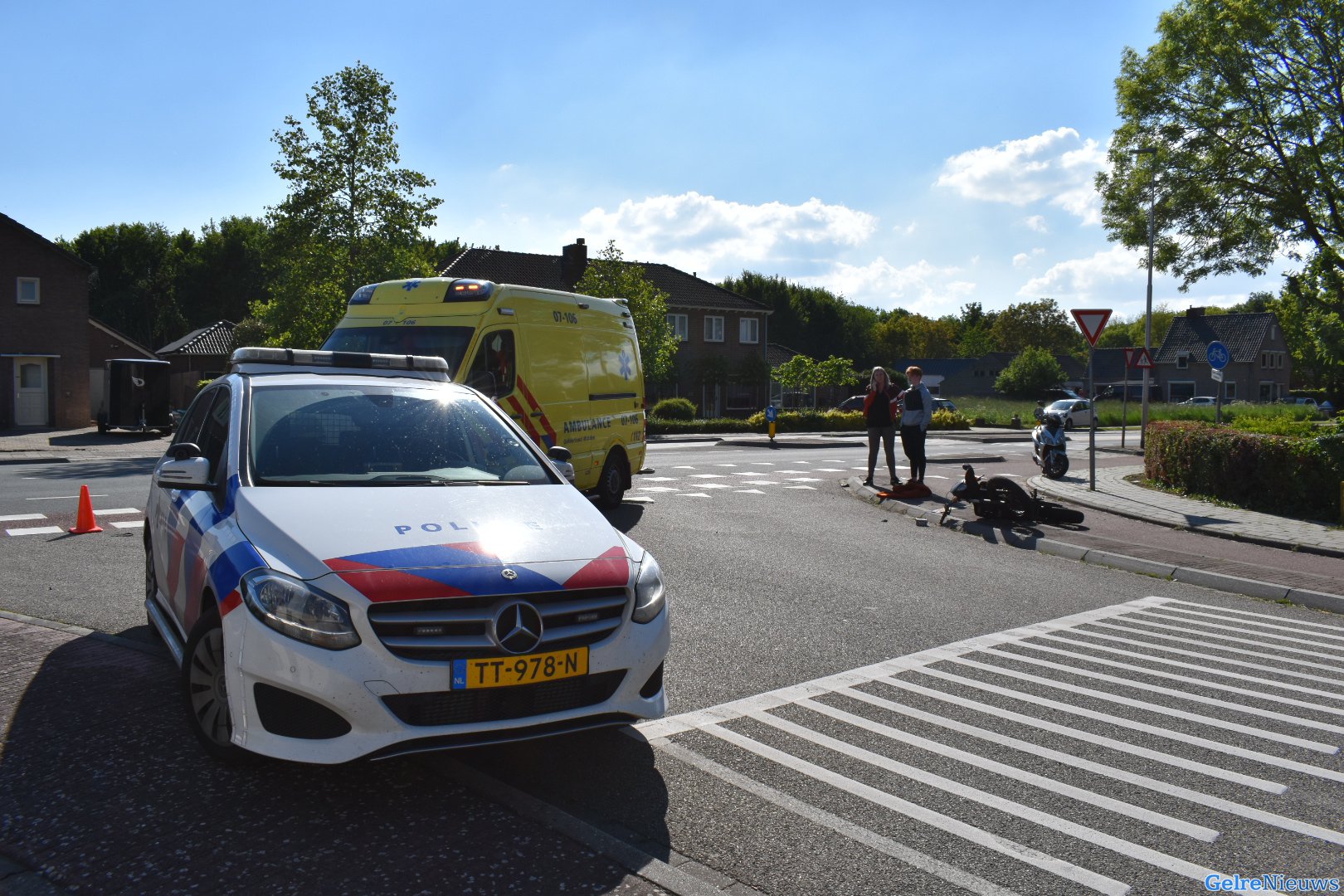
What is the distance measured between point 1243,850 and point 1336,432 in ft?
36.9

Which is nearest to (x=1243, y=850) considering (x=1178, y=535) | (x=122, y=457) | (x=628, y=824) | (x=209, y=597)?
(x=628, y=824)

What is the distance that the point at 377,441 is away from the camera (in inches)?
200

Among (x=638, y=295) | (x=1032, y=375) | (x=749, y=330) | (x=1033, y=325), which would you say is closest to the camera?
(x=638, y=295)

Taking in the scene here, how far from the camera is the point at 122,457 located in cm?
2305

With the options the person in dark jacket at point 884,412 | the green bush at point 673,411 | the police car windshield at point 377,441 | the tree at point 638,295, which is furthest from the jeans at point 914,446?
the tree at point 638,295

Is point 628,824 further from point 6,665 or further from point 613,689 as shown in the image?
point 6,665

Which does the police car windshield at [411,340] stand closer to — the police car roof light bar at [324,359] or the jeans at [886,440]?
the police car roof light bar at [324,359]

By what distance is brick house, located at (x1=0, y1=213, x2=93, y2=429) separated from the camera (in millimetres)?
33531

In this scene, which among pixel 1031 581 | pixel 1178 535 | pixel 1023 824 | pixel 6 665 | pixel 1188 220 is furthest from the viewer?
pixel 1188 220

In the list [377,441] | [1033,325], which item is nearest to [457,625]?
[377,441]

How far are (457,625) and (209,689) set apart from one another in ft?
3.94

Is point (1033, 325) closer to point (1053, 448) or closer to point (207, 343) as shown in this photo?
point (207, 343)

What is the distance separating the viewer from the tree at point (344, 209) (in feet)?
107

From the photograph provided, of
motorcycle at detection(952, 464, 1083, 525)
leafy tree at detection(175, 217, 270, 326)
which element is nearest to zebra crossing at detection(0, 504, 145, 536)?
motorcycle at detection(952, 464, 1083, 525)
